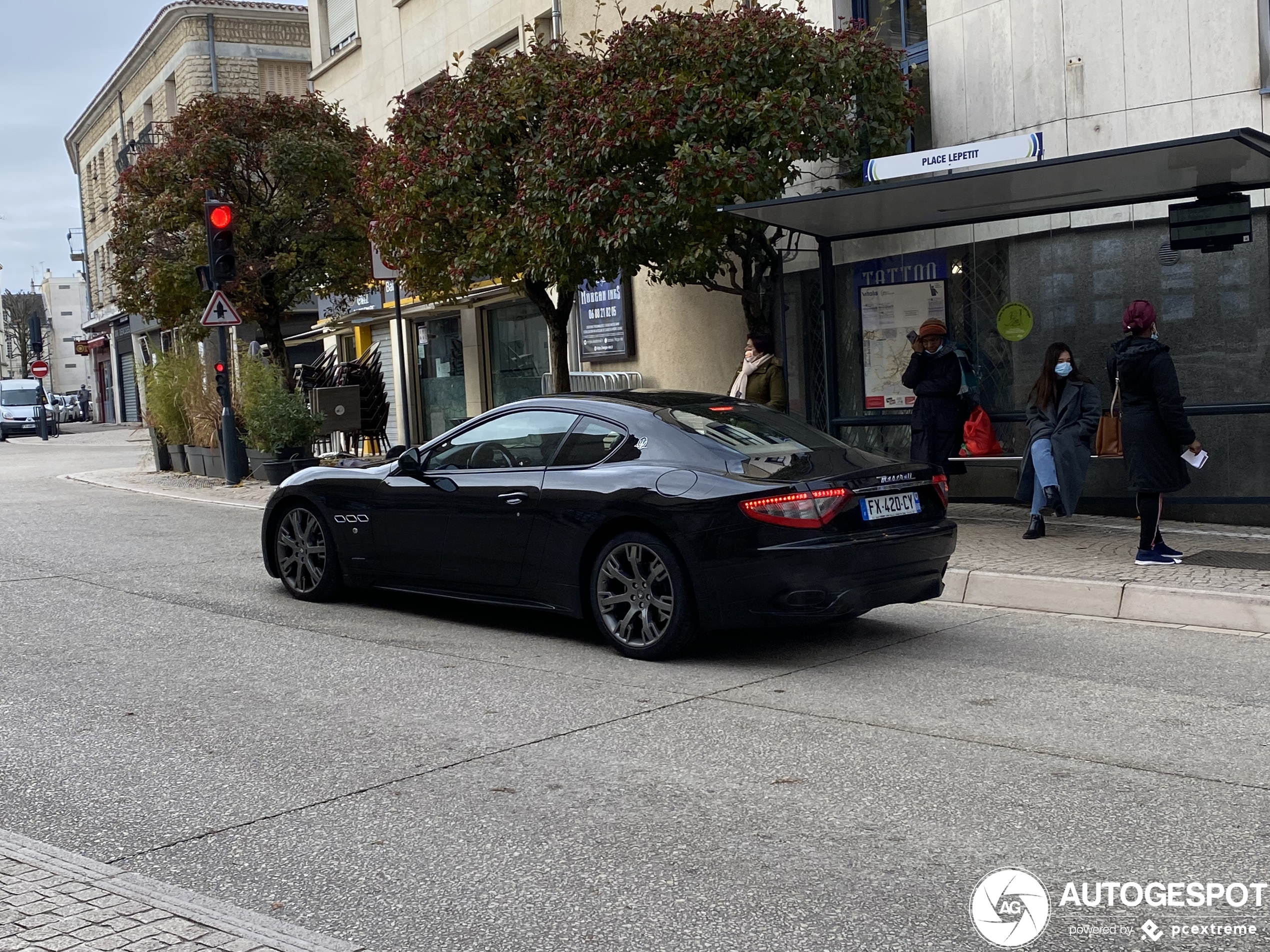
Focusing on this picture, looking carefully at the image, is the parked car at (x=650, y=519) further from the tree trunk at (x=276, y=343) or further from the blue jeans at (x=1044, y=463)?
the tree trunk at (x=276, y=343)

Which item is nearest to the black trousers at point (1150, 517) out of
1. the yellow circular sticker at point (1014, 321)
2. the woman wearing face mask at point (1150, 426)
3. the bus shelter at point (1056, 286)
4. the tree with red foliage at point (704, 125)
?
the woman wearing face mask at point (1150, 426)

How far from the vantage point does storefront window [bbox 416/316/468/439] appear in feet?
77.8

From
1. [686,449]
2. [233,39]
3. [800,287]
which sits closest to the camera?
[686,449]

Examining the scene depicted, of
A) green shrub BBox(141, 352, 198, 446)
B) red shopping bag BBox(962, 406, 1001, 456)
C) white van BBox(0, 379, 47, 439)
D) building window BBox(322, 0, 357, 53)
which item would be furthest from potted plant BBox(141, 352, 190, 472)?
white van BBox(0, 379, 47, 439)

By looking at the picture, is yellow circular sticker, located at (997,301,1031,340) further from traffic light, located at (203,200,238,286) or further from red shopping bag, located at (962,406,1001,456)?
traffic light, located at (203,200,238,286)

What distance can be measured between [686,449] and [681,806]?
2777mm

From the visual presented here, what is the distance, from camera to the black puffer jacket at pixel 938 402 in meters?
11.0

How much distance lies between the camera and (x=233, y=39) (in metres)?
37.8

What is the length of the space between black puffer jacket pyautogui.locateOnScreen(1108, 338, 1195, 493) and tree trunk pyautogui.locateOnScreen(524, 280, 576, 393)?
23.2 ft

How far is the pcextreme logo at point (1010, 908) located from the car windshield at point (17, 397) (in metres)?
52.4

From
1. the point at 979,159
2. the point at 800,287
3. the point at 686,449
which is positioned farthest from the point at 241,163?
the point at 686,449

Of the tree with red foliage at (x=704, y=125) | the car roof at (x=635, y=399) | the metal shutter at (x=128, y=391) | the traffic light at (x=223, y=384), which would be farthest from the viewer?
the metal shutter at (x=128, y=391)

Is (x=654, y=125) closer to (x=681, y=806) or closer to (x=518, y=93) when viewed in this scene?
(x=518, y=93)

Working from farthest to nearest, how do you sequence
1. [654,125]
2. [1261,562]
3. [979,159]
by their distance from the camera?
[654,125] < [979,159] < [1261,562]
